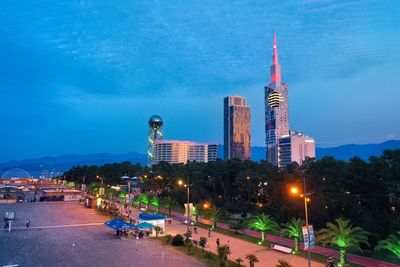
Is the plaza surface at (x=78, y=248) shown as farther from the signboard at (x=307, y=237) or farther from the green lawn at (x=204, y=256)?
the signboard at (x=307, y=237)

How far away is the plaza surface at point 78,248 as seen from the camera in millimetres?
30188

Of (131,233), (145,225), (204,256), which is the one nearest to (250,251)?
(204,256)

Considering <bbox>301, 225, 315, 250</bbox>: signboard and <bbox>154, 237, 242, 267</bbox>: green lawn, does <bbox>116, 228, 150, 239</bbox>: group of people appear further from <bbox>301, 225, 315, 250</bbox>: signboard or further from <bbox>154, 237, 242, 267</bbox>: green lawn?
<bbox>301, 225, 315, 250</bbox>: signboard

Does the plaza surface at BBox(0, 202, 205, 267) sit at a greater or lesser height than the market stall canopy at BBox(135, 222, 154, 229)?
lesser

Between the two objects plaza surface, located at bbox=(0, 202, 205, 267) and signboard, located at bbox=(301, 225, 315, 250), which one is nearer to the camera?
signboard, located at bbox=(301, 225, 315, 250)

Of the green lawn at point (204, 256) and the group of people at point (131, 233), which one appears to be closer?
the green lawn at point (204, 256)

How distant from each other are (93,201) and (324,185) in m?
51.3

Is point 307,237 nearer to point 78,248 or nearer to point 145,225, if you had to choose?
point 145,225

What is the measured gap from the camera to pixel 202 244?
34656mm

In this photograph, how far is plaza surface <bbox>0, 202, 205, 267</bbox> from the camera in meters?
30.2

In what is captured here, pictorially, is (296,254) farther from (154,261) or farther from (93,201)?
(93,201)

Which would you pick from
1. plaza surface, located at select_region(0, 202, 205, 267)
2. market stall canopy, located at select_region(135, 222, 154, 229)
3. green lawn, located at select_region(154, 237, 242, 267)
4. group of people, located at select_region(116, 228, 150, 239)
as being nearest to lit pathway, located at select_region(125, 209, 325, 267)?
green lawn, located at select_region(154, 237, 242, 267)

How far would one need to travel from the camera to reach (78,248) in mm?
35812

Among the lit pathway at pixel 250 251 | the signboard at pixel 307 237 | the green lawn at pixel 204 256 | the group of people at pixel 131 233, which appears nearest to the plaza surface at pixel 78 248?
the green lawn at pixel 204 256
